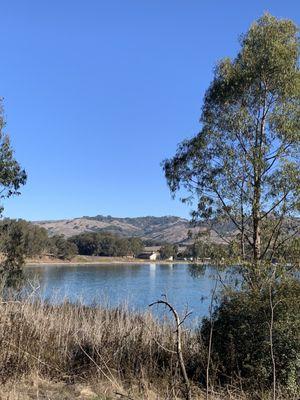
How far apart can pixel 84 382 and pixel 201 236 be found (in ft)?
19.8

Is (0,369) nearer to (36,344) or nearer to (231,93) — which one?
(36,344)

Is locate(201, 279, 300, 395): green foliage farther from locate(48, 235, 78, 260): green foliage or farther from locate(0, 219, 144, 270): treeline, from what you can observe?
locate(48, 235, 78, 260): green foliage

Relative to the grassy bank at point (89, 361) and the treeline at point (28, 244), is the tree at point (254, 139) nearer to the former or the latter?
the grassy bank at point (89, 361)

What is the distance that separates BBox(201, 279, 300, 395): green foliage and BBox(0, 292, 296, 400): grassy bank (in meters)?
0.31

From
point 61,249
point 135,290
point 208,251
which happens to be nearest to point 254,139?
point 208,251

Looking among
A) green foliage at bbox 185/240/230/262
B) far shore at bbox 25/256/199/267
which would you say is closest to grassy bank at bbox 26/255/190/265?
far shore at bbox 25/256/199/267

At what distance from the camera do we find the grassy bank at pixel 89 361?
7.05m

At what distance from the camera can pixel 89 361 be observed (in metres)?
8.60

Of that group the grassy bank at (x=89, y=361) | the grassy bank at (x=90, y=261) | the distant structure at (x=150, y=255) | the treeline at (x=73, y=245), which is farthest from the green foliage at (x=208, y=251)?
the distant structure at (x=150, y=255)

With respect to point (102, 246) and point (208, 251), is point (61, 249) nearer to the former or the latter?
point (102, 246)

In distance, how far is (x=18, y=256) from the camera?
22672mm

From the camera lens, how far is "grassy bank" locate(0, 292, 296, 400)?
7047 millimetres

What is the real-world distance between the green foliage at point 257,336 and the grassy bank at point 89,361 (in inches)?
12.2

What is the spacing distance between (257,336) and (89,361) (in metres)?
Answer: 2.81
